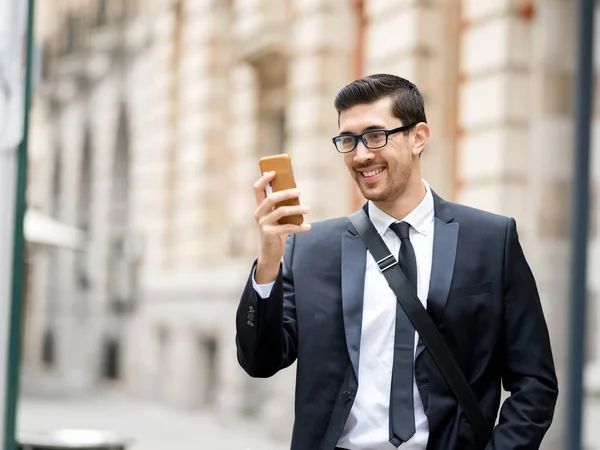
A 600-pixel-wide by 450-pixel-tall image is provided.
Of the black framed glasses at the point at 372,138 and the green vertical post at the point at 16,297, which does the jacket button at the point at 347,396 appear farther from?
the green vertical post at the point at 16,297

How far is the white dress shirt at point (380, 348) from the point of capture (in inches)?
95.6

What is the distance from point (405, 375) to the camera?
95.2 inches

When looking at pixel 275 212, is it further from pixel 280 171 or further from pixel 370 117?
pixel 370 117

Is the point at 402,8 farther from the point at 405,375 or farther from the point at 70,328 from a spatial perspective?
the point at 70,328

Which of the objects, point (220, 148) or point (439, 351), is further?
point (220, 148)

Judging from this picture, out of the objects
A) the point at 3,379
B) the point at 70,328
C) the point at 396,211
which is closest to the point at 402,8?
the point at 3,379

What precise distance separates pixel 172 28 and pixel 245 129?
4050 millimetres

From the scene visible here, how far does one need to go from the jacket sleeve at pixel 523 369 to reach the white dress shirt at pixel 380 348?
0.19 metres

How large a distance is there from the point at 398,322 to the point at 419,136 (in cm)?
45

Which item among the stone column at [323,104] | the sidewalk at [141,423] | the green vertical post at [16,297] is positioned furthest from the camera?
the sidewalk at [141,423]

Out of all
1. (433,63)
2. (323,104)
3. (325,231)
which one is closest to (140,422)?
(323,104)

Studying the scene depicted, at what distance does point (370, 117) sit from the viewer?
2443 mm

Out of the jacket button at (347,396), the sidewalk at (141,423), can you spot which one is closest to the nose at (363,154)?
the jacket button at (347,396)

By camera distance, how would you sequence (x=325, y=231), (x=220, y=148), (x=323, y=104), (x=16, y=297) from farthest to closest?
1. (x=220, y=148)
2. (x=323, y=104)
3. (x=16, y=297)
4. (x=325, y=231)
